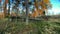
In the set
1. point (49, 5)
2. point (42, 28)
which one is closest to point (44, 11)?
point (49, 5)

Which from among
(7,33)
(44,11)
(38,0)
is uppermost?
(38,0)

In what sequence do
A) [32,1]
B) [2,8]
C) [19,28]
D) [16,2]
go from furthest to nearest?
1. [2,8]
2. [16,2]
3. [32,1]
4. [19,28]

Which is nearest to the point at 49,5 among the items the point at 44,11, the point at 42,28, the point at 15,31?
the point at 44,11

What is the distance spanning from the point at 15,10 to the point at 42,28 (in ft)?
27.3

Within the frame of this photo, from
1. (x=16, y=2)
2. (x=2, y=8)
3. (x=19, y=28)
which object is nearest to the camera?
(x=19, y=28)

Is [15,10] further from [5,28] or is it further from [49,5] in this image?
[5,28]

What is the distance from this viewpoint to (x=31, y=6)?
50.6ft

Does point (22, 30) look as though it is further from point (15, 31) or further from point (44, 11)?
point (44, 11)

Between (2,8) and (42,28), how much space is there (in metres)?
8.57

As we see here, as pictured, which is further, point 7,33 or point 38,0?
point 38,0

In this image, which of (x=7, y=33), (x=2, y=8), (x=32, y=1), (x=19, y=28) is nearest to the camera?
(x=7, y=33)

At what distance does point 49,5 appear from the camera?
54.2 feet

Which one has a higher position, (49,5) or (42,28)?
(49,5)

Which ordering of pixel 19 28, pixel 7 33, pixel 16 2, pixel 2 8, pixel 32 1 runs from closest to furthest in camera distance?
1. pixel 7 33
2. pixel 19 28
3. pixel 32 1
4. pixel 16 2
5. pixel 2 8
